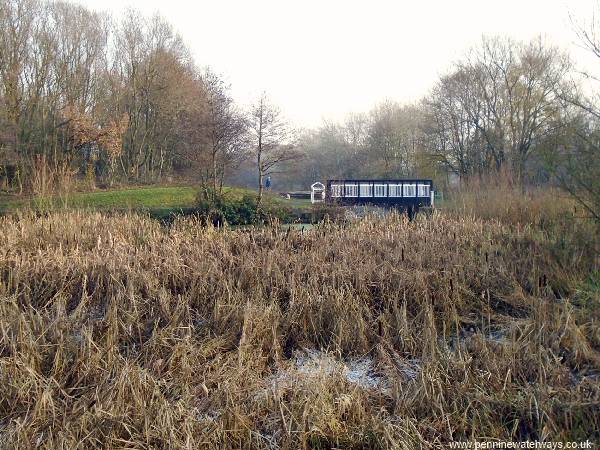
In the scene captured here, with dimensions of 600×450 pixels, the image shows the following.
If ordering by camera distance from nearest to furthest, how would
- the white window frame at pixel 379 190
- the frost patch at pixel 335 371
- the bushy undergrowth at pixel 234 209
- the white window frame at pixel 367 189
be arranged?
the frost patch at pixel 335 371 → the bushy undergrowth at pixel 234 209 → the white window frame at pixel 367 189 → the white window frame at pixel 379 190

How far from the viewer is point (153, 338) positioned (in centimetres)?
410

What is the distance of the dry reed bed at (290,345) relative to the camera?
307 cm

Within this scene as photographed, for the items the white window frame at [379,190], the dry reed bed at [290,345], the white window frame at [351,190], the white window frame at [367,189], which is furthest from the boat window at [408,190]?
the dry reed bed at [290,345]

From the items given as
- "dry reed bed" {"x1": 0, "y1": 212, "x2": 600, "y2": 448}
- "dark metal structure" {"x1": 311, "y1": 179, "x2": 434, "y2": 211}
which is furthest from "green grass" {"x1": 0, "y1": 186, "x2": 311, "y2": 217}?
"dry reed bed" {"x1": 0, "y1": 212, "x2": 600, "y2": 448}

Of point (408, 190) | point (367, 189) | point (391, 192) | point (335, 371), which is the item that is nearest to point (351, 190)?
point (367, 189)

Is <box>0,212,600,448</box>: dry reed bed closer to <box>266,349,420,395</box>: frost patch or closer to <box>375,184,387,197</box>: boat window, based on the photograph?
<box>266,349,420,395</box>: frost patch

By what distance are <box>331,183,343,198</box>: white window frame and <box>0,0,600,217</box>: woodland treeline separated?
7.84 ft

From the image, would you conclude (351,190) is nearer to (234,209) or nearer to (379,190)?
(379,190)

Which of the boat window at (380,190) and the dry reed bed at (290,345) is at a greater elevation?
the boat window at (380,190)

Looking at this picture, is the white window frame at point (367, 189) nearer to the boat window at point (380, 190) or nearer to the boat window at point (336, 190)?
the boat window at point (380, 190)

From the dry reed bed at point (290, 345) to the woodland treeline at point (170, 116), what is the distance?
36.2 feet

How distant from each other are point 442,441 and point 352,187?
570 inches

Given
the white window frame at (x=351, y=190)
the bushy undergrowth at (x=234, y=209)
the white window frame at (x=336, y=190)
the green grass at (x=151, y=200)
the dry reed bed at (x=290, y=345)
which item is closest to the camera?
the dry reed bed at (x=290, y=345)

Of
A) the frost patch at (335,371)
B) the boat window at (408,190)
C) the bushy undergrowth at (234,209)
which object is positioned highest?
the boat window at (408,190)
